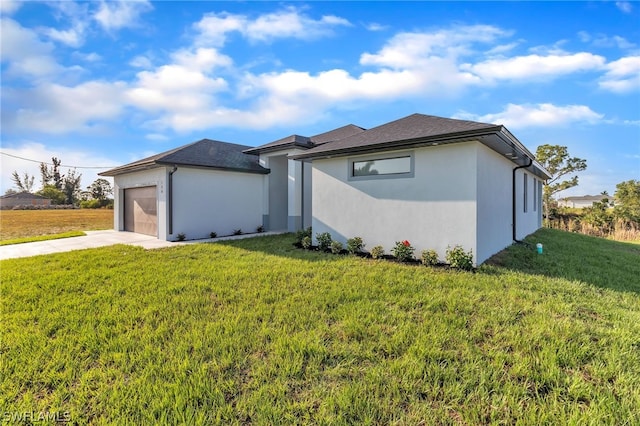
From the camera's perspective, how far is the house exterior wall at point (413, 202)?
6.25 meters

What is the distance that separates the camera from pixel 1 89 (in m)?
9.30

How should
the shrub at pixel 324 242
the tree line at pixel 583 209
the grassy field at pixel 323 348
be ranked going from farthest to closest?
the tree line at pixel 583 209, the shrub at pixel 324 242, the grassy field at pixel 323 348

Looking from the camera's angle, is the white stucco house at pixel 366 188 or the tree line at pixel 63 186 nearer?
the white stucco house at pixel 366 188

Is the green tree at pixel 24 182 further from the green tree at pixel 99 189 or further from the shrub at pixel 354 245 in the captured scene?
the shrub at pixel 354 245

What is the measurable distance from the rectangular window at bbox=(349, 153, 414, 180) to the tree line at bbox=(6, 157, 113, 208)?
5441 cm

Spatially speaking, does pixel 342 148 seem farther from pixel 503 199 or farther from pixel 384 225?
pixel 503 199

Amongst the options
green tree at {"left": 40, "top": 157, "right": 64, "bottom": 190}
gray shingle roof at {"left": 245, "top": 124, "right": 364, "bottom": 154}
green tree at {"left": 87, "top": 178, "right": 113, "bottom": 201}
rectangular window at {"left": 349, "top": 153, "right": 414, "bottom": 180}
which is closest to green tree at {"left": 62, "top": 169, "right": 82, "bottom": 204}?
green tree at {"left": 40, "top": 157, "right": 64, "bottom": 190}

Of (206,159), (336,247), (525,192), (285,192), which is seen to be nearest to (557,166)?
(525,192)

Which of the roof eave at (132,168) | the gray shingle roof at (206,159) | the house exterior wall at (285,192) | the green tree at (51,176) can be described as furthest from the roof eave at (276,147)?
the green tree at (51,176)

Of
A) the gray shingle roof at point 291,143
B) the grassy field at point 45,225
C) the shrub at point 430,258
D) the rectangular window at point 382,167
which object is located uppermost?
the gray shingle roof at point 291,143

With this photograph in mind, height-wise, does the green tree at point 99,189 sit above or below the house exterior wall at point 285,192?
above

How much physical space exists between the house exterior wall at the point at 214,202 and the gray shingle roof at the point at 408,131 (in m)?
5.18

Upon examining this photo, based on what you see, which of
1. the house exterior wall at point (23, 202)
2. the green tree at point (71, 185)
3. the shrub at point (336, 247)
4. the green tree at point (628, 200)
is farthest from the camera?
the green tree at point (71, 185)

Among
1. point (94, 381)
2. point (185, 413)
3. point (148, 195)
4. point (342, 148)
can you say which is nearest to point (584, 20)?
point (342, 148)
